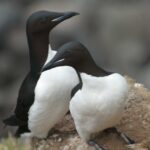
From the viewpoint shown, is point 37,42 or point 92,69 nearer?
point 92,69

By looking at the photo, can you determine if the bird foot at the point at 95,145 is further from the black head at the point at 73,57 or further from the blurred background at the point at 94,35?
the blurred background at the point at 94,35

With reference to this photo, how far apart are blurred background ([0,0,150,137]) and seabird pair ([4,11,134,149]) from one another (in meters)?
3.72

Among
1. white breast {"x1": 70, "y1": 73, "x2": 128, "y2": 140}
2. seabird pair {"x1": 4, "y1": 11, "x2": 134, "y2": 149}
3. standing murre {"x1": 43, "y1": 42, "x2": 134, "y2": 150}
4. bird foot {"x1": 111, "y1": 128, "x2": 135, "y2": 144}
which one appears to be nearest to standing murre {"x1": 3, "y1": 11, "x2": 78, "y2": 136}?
seabird pair {"x1": 4, "y1": 11, "x2": 134, "y2": 149}

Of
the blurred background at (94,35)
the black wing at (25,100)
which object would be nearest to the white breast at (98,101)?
the black wing at (25,100)

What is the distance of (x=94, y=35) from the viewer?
27.3 feet

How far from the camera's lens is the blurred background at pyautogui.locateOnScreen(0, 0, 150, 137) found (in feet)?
26.3

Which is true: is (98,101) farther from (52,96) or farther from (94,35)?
(94,35)

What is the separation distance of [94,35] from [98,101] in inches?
187

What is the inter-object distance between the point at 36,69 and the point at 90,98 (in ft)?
1.50

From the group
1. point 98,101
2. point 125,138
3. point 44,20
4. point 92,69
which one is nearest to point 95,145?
point 125,138

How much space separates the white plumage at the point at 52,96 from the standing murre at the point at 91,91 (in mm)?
122

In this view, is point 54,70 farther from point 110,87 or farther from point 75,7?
point 75,7

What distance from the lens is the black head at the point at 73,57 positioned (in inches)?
138

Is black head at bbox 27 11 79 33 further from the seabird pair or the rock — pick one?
the rock
